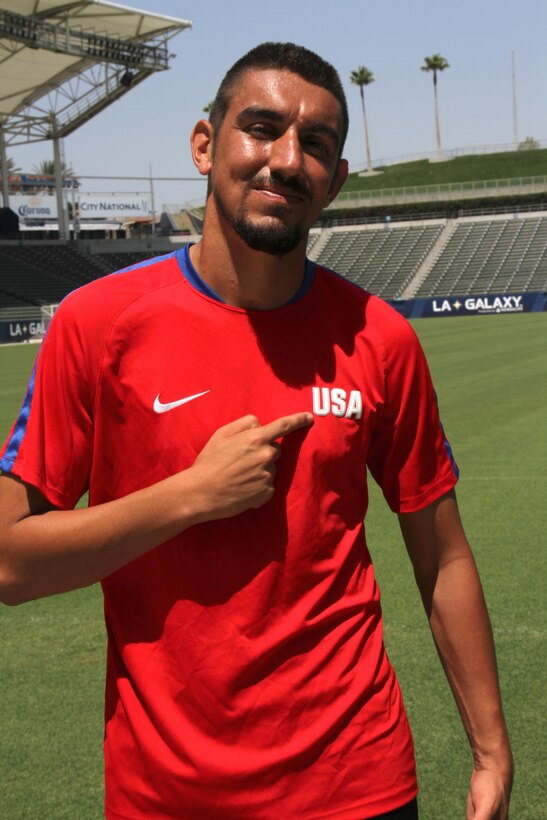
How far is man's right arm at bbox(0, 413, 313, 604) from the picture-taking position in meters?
2.21

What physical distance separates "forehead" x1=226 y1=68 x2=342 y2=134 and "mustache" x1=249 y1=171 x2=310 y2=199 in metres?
0.14

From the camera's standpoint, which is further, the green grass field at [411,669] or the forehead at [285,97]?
the green grass field at [411,669]

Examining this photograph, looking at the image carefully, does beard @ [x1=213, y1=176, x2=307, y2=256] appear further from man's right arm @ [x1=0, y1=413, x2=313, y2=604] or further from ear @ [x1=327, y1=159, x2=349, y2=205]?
man's right arm @ [x1=0, y1=413, x2=313, y2=604]

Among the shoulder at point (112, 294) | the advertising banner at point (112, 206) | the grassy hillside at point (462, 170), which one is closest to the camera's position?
the shoulder at point (112, 294)

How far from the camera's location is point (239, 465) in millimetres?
2240

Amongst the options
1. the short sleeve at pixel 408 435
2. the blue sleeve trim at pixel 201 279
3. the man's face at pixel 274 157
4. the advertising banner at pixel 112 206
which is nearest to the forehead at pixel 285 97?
the man's face at pixel 274 157

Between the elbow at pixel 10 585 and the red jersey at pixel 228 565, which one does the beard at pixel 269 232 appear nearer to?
the red jersey at pixel 228 565

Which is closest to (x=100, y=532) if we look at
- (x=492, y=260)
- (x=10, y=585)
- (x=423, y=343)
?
(x=10, y=585)

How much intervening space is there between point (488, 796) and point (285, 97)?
1606 mm

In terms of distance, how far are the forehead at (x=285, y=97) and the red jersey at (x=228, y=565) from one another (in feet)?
1.31

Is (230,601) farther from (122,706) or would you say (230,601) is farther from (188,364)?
(188,364)

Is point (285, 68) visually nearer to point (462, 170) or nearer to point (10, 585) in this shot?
point (10, 585)

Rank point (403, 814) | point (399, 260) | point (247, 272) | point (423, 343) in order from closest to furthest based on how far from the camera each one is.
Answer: point (403, 814) < point (247, 272) < point (423, 343) < point (399, 260)

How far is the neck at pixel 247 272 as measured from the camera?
2.43 m
